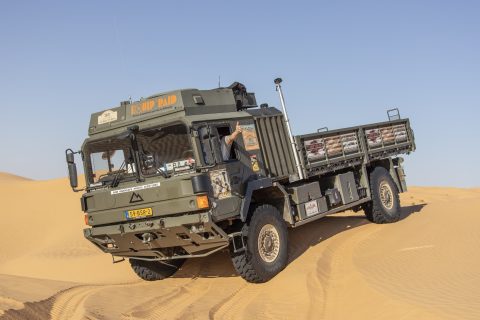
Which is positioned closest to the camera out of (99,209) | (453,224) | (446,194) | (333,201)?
(99,209)

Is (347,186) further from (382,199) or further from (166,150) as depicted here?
(166,150)

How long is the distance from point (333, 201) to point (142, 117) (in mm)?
4771

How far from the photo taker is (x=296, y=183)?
10344 mm

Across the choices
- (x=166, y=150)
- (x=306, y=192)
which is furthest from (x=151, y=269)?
(x=306, y=192)

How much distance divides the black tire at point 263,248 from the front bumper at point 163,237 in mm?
559

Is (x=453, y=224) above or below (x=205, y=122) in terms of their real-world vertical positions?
below

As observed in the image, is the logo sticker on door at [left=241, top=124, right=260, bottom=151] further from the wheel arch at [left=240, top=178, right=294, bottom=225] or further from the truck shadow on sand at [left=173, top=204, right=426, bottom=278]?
the truck shadow on sand at [left=173, top=204, right=426, bottom=278]

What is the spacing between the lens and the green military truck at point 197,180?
7695 millimetres

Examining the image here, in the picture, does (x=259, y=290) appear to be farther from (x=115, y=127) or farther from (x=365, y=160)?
(x=365, y=160)

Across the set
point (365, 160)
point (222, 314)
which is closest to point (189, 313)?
point (222, 314)

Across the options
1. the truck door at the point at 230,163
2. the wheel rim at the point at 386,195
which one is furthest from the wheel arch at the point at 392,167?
the truck door at the point at 230,163

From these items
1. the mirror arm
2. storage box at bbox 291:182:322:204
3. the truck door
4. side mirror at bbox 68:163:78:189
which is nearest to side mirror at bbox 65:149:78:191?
side mirror at bbox 68:163:78:189

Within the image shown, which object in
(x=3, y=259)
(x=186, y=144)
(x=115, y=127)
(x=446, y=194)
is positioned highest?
(x=115, y=127)

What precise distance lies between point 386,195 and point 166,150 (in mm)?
7377
